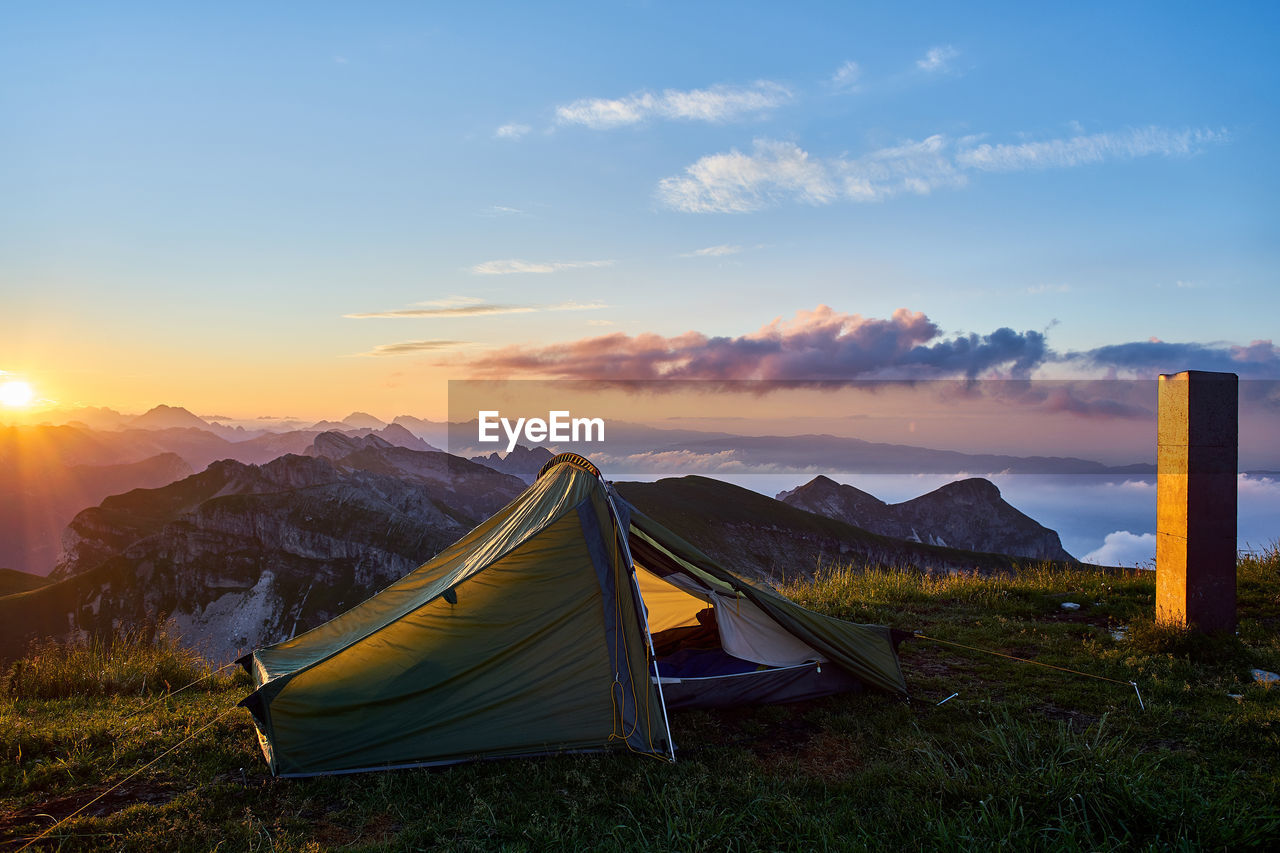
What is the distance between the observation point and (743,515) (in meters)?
98.0

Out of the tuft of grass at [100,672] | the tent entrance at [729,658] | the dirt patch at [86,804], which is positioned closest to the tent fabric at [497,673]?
the tent entrance at [729,658]

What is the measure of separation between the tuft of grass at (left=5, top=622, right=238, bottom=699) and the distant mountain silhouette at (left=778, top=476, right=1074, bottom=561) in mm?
126903

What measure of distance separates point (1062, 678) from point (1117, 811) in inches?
157

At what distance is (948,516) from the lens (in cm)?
14125

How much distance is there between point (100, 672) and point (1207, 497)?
12.6 meters

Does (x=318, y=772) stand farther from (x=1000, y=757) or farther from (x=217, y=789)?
(x=1000, y=757)

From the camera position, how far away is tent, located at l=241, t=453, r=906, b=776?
567 cm

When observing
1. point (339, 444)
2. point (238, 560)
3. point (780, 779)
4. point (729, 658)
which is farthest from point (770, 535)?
point (339, 444)

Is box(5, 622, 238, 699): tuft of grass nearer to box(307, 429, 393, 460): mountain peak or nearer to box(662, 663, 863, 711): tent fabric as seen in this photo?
box(662, 663, 863, 711): tent fabric

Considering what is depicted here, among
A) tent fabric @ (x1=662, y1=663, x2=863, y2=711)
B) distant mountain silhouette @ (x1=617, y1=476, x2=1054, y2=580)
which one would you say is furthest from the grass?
distant mountain silhouette @ (x1=617, y1=476, x2=1054, y2=580)

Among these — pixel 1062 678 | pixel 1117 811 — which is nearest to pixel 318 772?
pixel 1117 811

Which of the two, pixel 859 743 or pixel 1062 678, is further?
pixel 1062 678

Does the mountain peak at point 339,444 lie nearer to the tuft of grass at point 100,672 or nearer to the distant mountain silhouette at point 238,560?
the distant mountain silhouette at point 238,560

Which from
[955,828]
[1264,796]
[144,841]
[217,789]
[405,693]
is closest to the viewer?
[955,828]
